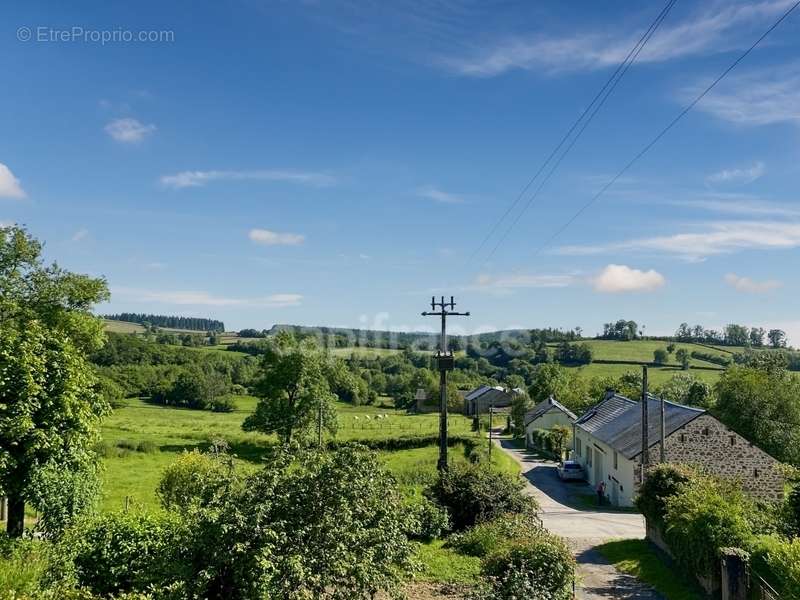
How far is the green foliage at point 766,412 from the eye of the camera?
134 ft

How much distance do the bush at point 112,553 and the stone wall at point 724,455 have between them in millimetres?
25653

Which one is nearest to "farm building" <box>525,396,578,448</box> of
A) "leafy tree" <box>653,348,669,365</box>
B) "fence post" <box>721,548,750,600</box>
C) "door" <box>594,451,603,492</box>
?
"door" <box>594,451,603,492</box>

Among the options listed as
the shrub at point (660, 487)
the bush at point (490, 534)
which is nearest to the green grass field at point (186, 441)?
the bush at point (490, 534)

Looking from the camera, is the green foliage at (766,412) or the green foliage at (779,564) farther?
the green foliage at (766,412)

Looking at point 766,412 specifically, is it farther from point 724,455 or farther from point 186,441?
point 186,441

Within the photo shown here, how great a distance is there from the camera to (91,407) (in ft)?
60.1

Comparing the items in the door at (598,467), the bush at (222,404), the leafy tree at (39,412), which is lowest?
the bush at (222,404)

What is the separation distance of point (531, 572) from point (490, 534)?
682cm

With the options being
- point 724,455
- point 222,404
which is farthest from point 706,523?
point 222,404

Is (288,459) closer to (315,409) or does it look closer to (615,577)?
(615,577)

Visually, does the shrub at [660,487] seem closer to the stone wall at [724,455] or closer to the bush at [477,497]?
the bush at [477,497]

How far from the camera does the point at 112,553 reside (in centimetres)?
1445

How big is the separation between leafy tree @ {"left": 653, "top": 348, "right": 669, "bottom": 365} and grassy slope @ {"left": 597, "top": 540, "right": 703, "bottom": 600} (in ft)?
343

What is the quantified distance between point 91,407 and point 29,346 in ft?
8.70
